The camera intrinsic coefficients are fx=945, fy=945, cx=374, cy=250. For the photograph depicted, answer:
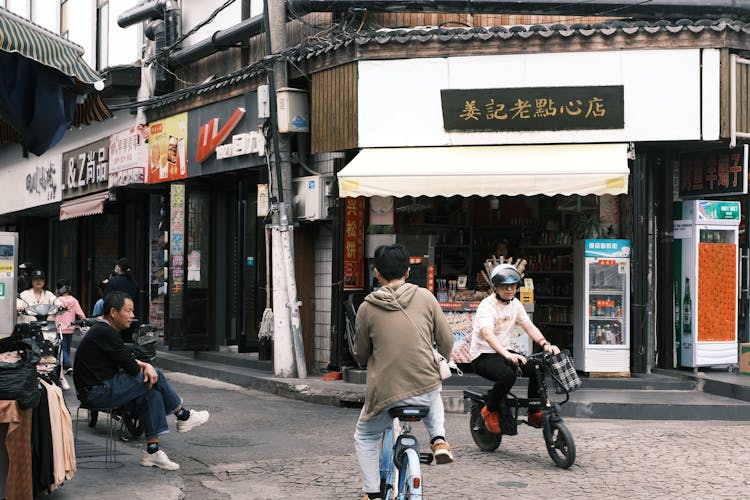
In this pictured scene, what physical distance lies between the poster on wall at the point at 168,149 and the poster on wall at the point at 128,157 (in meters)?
0.25

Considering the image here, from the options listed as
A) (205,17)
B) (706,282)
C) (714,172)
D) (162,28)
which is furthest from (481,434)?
(162,28)

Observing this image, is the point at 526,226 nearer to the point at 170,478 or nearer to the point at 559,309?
the point at 559,309


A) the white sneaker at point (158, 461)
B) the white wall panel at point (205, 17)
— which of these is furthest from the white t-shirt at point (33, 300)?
the white wall panel at point (205, 17)

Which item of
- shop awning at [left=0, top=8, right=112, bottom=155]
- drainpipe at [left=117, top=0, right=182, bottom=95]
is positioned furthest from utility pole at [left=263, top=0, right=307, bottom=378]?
shop awning at [left=0, top=8, right=112, bottom=155]

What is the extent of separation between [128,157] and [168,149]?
2.01 m

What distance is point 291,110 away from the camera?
47.2ft

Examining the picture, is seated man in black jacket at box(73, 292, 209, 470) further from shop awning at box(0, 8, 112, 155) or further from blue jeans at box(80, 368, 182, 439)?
shop awning at box(0, 8, 112, 155)

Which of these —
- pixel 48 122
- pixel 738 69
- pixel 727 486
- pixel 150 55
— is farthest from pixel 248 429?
pixel 150 55

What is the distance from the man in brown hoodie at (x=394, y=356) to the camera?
19.6 feet

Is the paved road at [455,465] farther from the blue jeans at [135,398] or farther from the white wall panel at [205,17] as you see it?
the white wall panel at [205,17]

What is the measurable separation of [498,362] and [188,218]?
415 inches

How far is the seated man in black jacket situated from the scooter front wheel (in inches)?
126

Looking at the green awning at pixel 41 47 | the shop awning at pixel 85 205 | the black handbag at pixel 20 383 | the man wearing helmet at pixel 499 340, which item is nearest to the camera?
the black handbag at pixel 20 383

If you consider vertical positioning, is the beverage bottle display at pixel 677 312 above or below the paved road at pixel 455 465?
above
